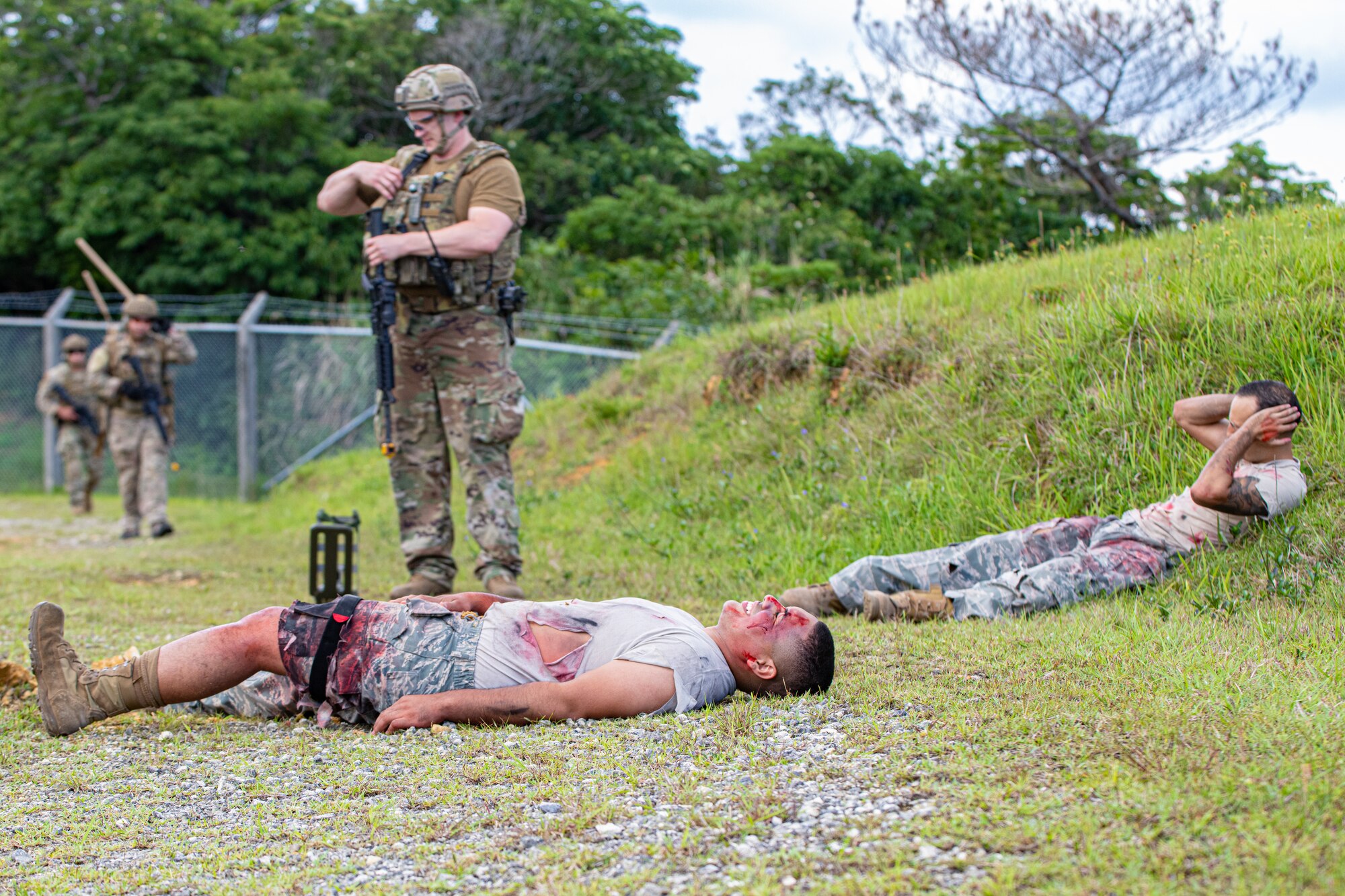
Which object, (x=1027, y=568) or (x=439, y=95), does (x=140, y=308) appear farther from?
(x=1027, y=568)

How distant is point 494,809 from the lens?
2.59 m

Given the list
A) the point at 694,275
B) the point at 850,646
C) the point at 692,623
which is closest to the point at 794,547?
the point at 850,646

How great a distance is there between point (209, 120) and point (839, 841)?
734 inches

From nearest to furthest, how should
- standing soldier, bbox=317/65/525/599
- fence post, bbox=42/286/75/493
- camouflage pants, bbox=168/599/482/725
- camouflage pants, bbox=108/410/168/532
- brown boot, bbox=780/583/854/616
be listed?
1. camouflage pants, bbox=168/599/482/725
2. brown boot, bbox=780/583/854/616
3. standing soldier, bbox=317/65/525/599
4. camouflage pants, bbox=108/410/168/532
5. fence post, bbox=42/286/75/493

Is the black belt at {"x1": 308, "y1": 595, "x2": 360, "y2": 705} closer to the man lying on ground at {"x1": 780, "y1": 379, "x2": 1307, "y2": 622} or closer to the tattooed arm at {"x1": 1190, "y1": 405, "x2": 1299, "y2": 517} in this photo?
the man lying on ground at {"x1": 780, "y1": 379, "x2": 1307, "y2": 622}

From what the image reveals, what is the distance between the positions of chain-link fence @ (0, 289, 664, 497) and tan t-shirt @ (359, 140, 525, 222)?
562 centimetres

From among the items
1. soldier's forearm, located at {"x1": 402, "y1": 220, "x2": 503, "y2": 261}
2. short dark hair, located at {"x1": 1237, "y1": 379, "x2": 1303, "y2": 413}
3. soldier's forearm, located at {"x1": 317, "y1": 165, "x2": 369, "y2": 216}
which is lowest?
short dark hair, located at {"x1": 1237, "y1": 379, "x2": 1303, "y2": 413}

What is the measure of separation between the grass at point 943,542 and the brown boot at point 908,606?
277 mm

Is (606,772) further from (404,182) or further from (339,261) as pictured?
(339,261)

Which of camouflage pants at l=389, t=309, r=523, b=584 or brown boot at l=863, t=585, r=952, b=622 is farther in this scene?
camouflage pants at l=389, t=309, r=523, b=584

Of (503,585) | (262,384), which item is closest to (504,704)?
(503,585)

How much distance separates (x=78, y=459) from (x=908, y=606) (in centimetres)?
1107

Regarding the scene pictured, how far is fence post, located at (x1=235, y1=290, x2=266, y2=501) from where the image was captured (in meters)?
13.0

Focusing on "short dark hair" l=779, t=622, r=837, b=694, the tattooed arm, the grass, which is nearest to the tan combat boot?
the grass
